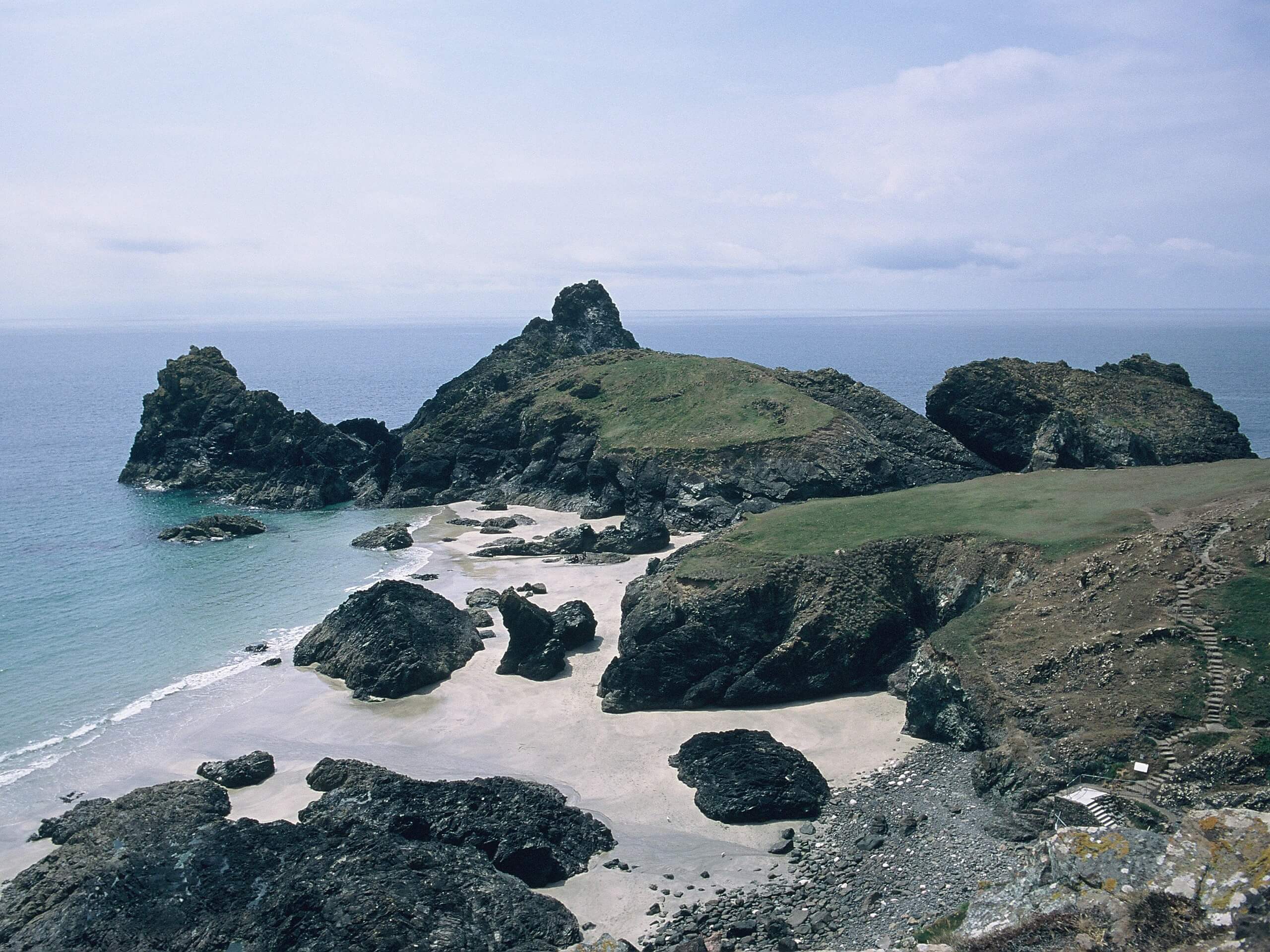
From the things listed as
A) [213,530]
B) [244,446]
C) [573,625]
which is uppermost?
[244,446]

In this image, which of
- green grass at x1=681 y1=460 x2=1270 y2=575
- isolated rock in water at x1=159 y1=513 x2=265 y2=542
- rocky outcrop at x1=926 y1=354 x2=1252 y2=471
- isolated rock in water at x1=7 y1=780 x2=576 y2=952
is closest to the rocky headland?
isolated rock in water at x1=7 y1=780 x2=576 y2=952

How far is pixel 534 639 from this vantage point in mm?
33938

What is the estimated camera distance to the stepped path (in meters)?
19.8

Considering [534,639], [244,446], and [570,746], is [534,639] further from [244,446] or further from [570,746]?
[244,446]

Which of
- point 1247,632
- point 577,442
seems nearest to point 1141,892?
point 1247,632

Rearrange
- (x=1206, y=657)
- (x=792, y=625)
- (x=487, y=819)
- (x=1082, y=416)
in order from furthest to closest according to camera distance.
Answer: (x=1082, y=416), (x=792, y=625), (x=1206, y=657), (x=487, y=819)

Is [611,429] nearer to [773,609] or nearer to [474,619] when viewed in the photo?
[474,619]

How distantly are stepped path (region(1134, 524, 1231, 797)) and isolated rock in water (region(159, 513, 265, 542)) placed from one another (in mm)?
52180

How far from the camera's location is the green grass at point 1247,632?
20719 millimetres

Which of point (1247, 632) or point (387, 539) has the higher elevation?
point (1247, 632)

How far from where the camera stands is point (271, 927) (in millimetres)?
17172

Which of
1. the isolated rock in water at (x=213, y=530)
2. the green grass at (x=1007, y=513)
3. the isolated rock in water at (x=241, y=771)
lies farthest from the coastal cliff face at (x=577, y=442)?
the isolated rock in water at (x=241, y=771)

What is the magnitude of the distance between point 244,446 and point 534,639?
53.7m

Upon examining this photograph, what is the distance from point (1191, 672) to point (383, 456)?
2486 inches
